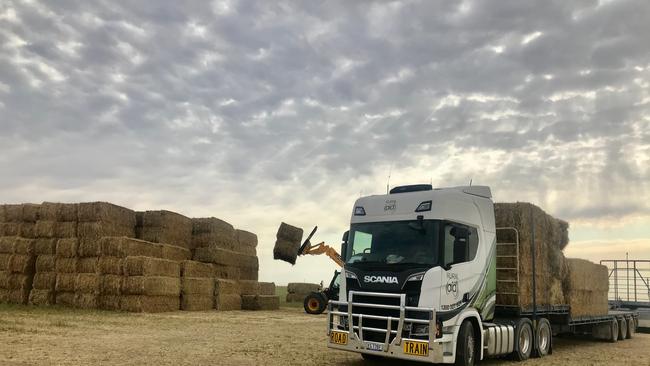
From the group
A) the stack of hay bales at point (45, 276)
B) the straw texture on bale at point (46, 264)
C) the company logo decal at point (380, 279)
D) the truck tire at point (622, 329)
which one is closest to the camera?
the company logo decal at point (380, 279)

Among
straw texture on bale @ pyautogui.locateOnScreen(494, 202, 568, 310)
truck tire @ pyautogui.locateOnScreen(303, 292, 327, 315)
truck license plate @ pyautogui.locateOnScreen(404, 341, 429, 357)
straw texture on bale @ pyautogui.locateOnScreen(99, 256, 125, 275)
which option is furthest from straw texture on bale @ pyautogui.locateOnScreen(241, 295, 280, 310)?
truck license plate @ pyautogui.locateOnScreen(404, 341, 429, 357)

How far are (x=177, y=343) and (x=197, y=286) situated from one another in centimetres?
1340

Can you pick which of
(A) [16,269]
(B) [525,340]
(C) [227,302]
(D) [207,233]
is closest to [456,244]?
(B) [525,340]

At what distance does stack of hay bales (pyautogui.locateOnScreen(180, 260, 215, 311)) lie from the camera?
2778 centimetres

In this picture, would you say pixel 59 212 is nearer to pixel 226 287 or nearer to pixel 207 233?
pixel 207 233

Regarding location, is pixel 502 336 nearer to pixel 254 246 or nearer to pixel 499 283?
pixel 499 283

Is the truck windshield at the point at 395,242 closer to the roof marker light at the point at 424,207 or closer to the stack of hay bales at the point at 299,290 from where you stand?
the roof marker light at the point at 424,207

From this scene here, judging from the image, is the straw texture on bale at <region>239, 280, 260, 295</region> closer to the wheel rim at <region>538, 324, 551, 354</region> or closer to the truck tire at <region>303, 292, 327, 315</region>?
the truck tire at <region>303, 292, 327, 315</region>

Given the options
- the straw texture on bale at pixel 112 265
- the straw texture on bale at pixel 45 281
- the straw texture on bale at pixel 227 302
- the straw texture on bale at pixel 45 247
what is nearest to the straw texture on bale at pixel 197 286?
the straw texture on bale at pixel 227 302

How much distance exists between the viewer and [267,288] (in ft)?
115

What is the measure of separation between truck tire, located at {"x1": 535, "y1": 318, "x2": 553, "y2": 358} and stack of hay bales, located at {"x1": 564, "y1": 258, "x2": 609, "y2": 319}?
A: 2033mm

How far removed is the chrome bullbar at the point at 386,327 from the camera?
10.7m

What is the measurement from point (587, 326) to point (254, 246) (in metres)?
21.0

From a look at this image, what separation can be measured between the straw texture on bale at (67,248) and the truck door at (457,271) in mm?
19756
